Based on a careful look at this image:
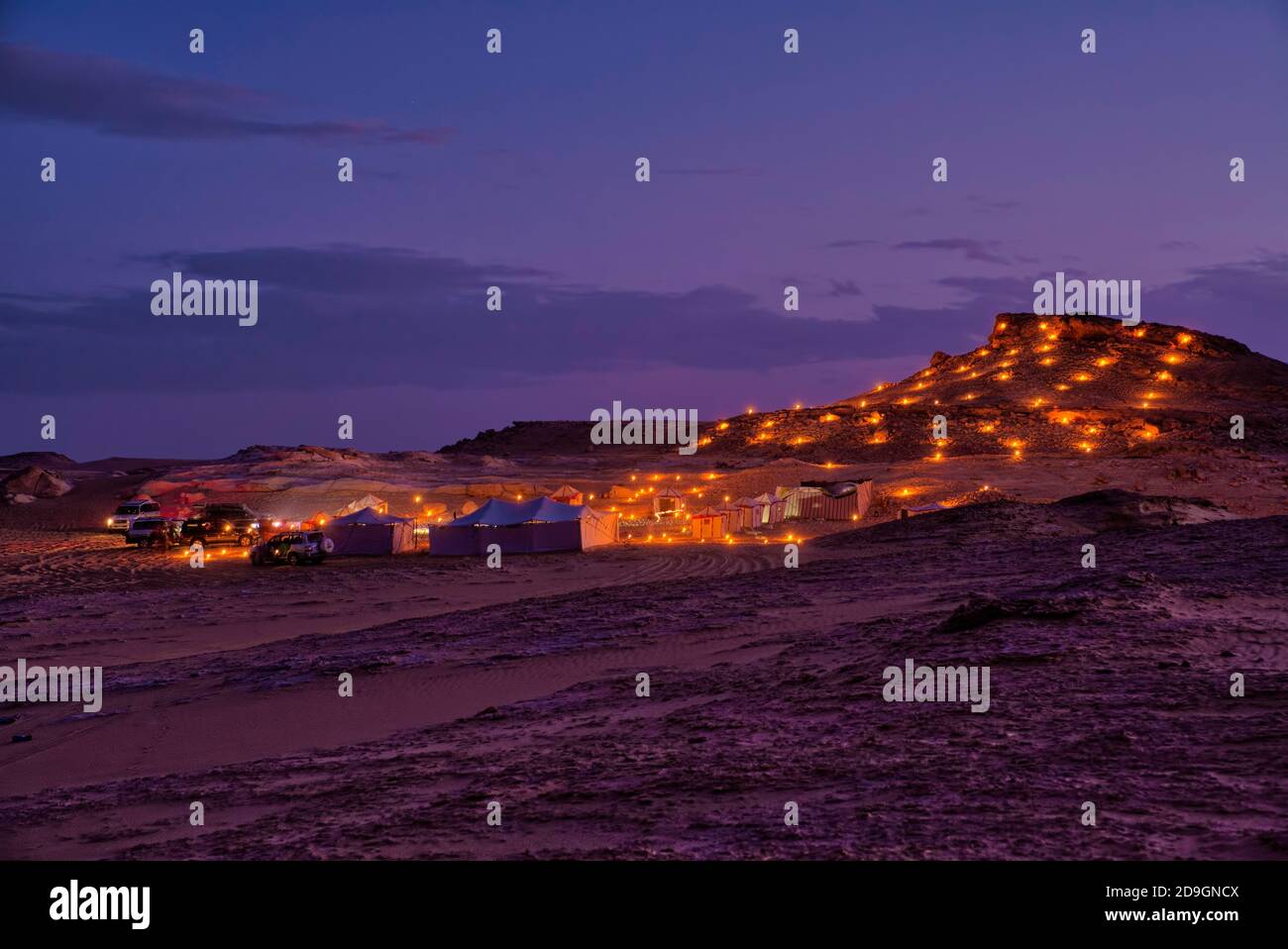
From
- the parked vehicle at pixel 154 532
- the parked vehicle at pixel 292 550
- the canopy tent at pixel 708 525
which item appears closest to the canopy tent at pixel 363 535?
the parked vehicle at pixel 292 550

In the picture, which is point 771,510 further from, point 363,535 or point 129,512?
point 129,512

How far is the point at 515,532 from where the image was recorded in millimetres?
42469

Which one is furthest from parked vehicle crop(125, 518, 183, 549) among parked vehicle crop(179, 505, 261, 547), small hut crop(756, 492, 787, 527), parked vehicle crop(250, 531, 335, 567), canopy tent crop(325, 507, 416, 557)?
small hut crop(756, 492, 787, 527)

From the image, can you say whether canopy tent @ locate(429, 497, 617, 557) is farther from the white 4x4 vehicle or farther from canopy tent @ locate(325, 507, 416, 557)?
the white 4x4 vehicle

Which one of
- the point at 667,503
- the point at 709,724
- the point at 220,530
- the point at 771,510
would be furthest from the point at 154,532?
the point at 709,724

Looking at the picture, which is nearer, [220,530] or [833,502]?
[220,530]

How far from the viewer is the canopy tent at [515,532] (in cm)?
4231

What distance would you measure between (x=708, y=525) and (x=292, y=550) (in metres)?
16.9

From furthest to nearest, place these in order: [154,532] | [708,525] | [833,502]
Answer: [833,502]
[708,525]
[154,532]

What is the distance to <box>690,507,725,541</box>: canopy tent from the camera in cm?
4750

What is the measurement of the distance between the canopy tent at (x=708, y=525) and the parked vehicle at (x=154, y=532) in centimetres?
2123

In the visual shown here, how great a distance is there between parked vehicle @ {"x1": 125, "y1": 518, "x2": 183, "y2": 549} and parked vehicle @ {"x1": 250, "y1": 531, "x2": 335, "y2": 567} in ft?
29.3
